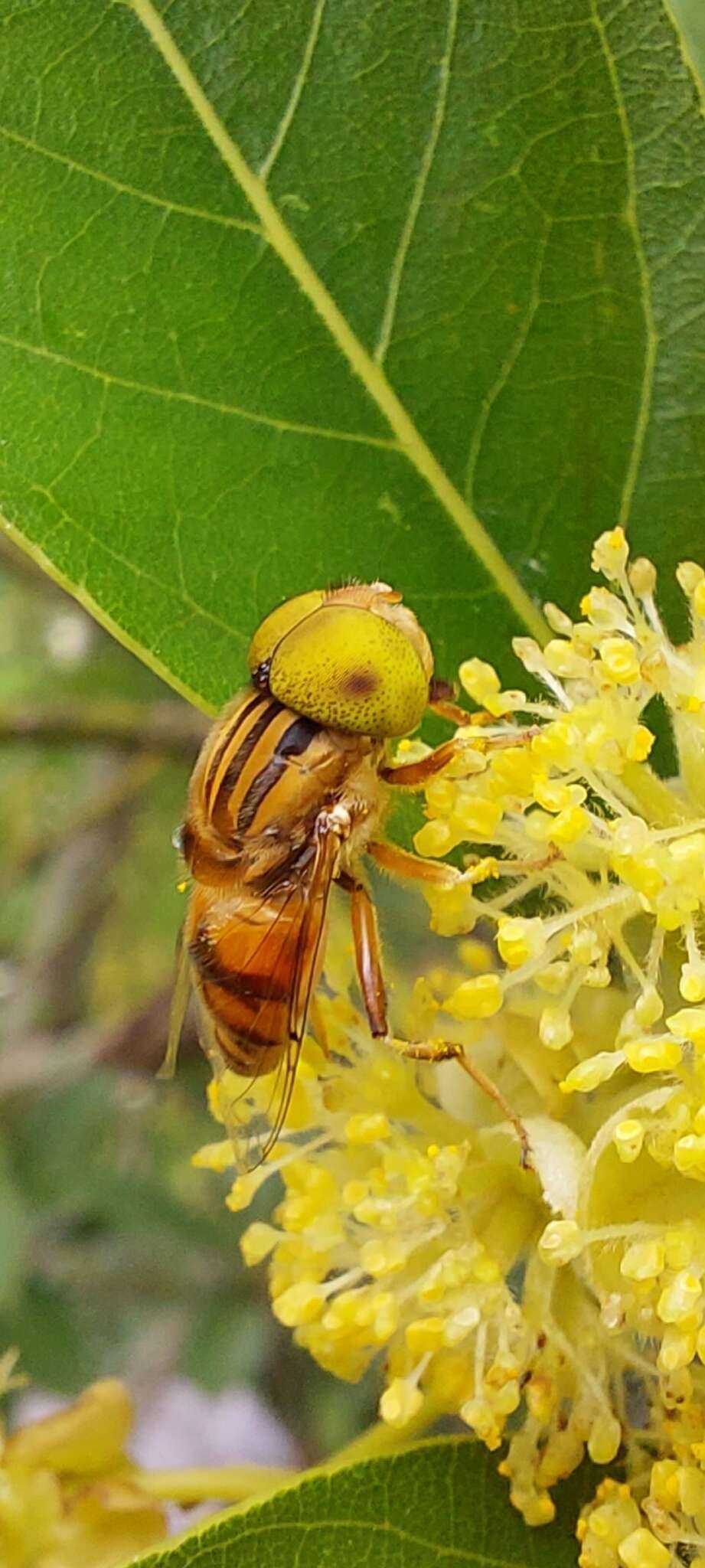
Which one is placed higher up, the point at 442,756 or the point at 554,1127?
the point at 442,756

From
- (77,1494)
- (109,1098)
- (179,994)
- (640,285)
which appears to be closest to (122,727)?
(109,1098)

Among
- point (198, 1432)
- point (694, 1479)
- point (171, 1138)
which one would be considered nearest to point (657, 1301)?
point (694, 1479)

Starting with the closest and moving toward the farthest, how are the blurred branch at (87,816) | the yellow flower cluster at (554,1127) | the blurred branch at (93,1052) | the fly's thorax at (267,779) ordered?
1. the yellow flower cluster at (554,1127)
2. the fly's thorax at (267,779)
3. the blurred branch at (93,1052)
4. the blurred branch at (87,816)

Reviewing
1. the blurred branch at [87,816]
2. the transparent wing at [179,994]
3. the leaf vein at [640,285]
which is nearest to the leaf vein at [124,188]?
the leaf vein at [640,285]

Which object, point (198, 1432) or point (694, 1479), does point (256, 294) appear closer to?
point (694, 1479)

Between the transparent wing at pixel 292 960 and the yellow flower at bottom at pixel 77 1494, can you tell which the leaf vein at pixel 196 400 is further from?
the yellow flower at bottom at pixel 77 1494

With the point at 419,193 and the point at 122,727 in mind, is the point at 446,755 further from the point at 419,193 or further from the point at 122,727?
the point at 122,727
